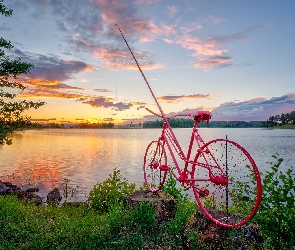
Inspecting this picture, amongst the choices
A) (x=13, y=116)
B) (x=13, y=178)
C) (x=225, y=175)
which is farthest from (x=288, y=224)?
(x=13, y=178)

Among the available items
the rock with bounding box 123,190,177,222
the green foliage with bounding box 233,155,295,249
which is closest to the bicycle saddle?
the green foliage with bounding box 233,155,295,249

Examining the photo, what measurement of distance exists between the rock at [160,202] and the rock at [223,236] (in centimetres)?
158

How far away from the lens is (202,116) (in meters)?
6.51

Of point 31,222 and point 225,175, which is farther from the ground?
point 225,175

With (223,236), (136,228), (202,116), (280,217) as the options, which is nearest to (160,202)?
(136,228)

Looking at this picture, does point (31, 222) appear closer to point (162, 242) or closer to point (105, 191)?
point (105, 191)

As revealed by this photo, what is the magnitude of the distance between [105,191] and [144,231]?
5037mm

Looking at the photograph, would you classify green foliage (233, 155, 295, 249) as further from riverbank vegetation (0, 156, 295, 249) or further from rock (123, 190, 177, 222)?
rock (123, 190, 177, 222)

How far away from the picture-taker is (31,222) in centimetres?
958

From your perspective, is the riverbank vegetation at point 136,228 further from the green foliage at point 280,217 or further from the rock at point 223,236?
the rock at point 223,236

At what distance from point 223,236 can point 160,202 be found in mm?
2368

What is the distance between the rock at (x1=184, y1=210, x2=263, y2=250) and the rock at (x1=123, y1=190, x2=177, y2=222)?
1576 mm

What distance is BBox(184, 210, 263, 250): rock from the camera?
6.51 m

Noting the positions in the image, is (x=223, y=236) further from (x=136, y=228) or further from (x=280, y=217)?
(x=136, y=228)
